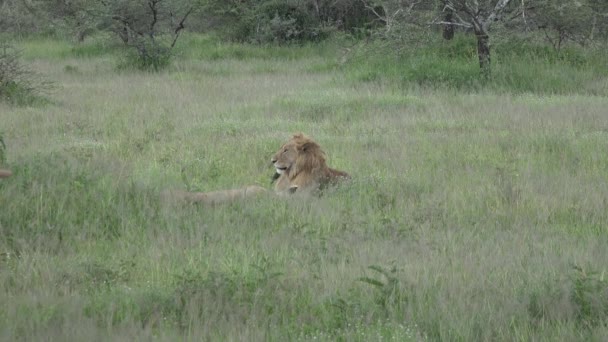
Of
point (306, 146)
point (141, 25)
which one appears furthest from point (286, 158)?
point (141, 25)

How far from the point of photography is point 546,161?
9180 mm

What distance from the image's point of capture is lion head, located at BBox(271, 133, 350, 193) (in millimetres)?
7934

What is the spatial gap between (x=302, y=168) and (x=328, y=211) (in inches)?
41.4

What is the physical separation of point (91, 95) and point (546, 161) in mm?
8862

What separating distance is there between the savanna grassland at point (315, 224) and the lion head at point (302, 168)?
0.25 meters

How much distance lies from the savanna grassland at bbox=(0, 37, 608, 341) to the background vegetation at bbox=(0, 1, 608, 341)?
22 mm

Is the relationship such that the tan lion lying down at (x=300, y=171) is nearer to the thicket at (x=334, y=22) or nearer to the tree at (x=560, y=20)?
the thicket at (x=334, y=22)

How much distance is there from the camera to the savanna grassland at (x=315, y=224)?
14.5 feet

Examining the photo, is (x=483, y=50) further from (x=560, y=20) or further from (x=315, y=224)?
(x=315, y=224)

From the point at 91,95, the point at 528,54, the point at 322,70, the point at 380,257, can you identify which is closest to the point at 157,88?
the point at 91,95

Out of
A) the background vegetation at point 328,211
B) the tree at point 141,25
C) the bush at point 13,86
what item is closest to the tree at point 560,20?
the background vegetation at point 328,211

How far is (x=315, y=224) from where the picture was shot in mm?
6641

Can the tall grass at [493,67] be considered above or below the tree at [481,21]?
below

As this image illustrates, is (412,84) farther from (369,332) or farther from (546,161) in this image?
(369,332)
